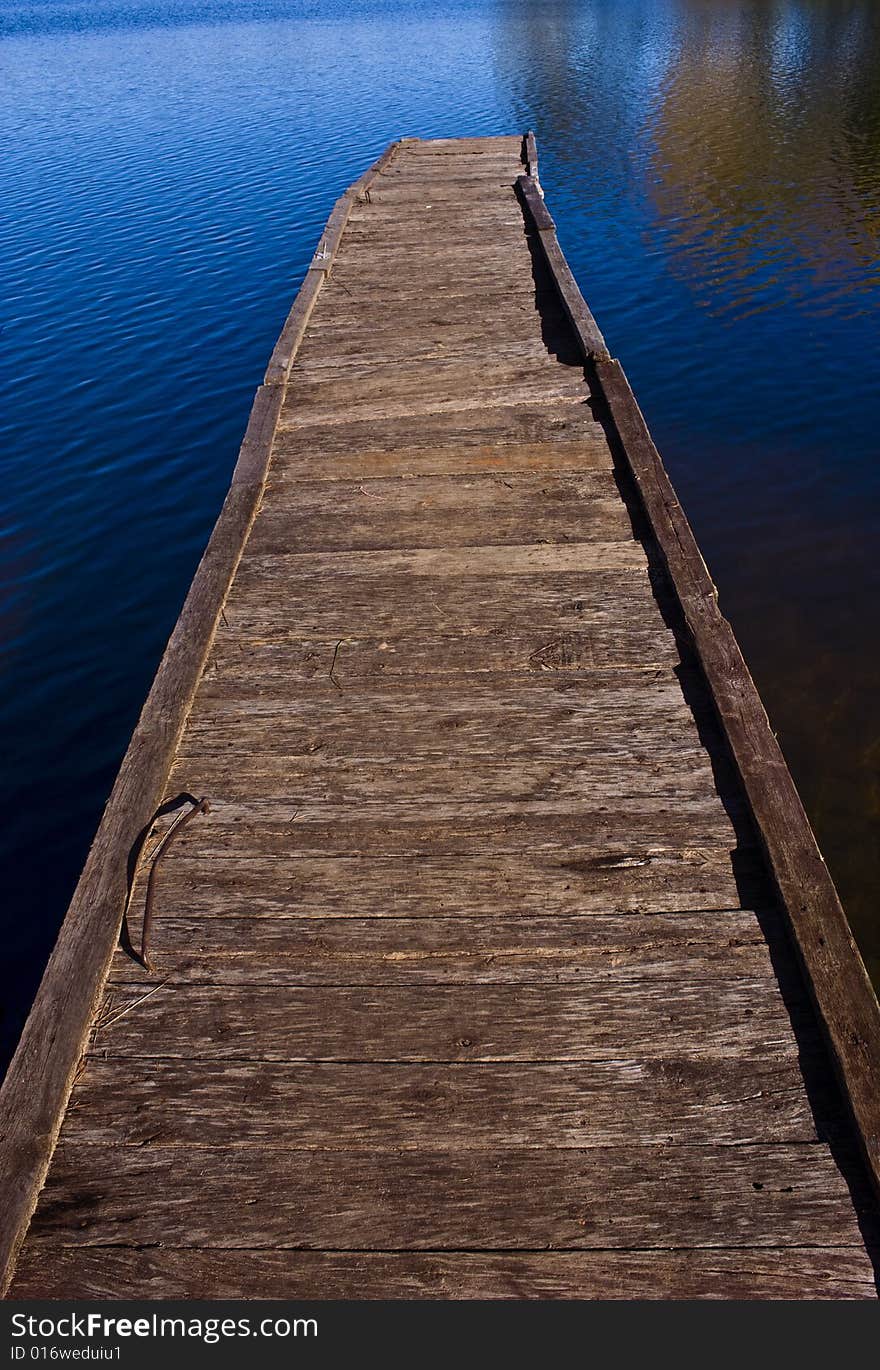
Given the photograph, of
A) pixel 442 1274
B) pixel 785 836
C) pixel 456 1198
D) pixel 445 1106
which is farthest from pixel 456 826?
pixel 442 1274

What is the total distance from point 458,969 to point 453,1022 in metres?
0.23

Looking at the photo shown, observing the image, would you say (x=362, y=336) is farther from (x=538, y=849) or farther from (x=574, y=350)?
(x=538, y=849)

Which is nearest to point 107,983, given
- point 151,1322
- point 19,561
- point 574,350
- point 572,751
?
point 151,1322

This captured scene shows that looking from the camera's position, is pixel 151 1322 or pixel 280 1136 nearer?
pixel 151 1322

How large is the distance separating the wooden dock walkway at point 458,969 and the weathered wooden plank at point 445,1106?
0.01 m

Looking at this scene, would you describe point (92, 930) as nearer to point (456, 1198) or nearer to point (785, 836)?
point (456, 1198)

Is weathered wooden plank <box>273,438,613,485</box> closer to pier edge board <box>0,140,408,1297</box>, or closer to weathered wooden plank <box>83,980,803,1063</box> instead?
→ pier edge board <box>0,140,408,1297</box>

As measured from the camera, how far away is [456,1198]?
2996 millimetres

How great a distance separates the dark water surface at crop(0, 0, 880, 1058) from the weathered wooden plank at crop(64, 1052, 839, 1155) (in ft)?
11.3

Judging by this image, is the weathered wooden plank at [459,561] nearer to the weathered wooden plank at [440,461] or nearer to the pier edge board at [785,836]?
the pier edge board at [785,836]

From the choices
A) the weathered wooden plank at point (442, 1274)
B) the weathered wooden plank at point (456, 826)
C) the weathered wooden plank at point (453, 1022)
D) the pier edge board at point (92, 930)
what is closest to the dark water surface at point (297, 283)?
the pier edge board at point (92, 930)

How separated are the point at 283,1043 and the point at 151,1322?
932 mm

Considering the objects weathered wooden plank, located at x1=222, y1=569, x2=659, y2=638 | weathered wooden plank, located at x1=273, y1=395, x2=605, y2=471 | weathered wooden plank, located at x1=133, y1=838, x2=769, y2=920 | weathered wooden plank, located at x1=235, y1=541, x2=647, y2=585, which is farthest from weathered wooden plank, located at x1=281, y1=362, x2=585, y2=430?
weathered wooden plank, located at x1=133, y1=838, x2=769, y2=920

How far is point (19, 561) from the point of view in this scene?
450 inches
